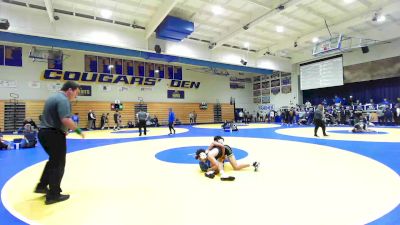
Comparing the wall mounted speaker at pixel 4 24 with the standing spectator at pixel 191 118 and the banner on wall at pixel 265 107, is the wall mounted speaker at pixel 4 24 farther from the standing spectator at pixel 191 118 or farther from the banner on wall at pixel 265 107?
the banner on wall at pixel 265 107

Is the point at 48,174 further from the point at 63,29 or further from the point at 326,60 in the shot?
the point at 326,60

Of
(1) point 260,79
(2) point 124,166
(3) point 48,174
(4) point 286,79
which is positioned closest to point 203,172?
(2) point 124,166

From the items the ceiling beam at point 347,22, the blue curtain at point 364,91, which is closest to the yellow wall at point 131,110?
the blue curtain at point 364,91

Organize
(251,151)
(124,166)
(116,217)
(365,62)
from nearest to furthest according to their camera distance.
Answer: (116,217) < (124,166) < (251,151) < (365,62)

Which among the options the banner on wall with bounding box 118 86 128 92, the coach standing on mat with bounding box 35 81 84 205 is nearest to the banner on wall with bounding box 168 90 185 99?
the banner on wall with bounding box 118 86 128 92

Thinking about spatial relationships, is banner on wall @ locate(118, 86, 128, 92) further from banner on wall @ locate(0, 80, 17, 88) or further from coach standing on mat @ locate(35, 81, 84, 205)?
coach standing on mat @ locate(35, 81, 84, 205)

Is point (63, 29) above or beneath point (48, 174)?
above

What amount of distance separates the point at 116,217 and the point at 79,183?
169 cm

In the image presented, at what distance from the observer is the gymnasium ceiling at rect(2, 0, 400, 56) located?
440 inches

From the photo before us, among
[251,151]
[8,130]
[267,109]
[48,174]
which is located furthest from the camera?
[267,109]

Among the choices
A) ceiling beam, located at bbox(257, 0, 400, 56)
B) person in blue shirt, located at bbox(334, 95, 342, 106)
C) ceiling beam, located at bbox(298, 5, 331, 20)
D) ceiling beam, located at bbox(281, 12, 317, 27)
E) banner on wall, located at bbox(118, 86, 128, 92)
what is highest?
ceiling beam, located at bbox(298, 5, 331, 20)

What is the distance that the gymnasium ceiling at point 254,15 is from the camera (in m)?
11.2

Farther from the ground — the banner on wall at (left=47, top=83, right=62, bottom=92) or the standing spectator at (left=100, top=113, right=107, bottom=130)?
the banner on wall at (left=47, top=83, right=62, bottom=92)

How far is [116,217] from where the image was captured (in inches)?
98.1
